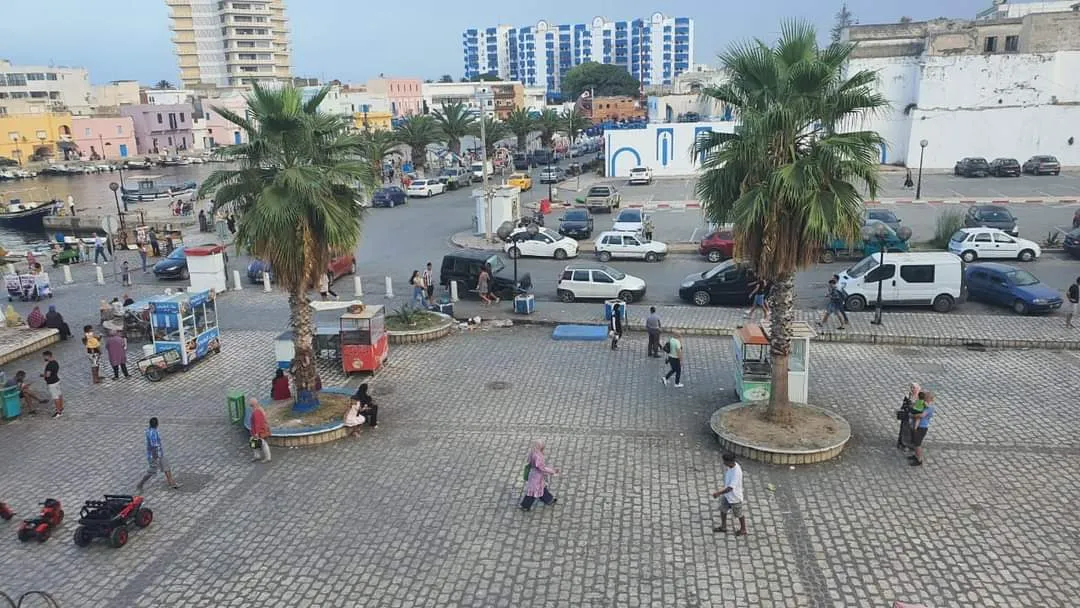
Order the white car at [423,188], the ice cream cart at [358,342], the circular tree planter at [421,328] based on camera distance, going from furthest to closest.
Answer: the white car at [423,188], the circular tree planter at [421,328], the ice cream cart at [358,342]

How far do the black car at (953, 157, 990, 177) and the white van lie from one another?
35.9 m

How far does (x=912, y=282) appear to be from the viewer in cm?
2153

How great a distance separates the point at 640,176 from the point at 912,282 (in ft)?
115

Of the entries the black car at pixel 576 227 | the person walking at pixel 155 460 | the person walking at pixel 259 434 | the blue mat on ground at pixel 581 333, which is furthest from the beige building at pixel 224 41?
the person walking at pixel 155 460

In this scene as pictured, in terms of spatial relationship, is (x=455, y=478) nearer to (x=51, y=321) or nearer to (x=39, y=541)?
(x=39, y=541)

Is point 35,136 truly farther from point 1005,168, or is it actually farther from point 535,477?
point 535,477

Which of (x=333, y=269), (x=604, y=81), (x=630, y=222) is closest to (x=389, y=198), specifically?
(x=630, y=222)

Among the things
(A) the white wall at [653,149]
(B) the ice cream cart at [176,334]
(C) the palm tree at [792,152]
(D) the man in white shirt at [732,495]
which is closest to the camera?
(D) the man in white shirt at [732,495]

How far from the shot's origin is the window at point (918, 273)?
21453 millimetres

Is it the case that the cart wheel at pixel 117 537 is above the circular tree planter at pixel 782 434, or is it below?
below

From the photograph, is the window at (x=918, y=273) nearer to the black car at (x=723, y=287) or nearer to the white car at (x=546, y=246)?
the black car at (x=723, y=287)

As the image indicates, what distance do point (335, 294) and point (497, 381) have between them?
36.1ft

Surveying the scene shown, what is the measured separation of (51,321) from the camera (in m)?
21.7

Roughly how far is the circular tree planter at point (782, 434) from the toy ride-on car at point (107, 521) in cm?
941
